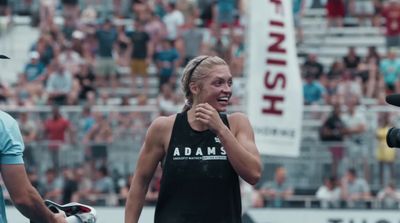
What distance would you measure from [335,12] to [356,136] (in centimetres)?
648

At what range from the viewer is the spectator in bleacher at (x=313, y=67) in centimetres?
2145

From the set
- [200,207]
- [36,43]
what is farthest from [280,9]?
[36,43]

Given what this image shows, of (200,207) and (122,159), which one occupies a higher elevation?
(200,207)

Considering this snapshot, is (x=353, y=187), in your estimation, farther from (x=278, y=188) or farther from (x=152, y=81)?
(x=152, y=81)

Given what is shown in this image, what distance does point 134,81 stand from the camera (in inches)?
901

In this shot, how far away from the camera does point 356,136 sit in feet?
61.2

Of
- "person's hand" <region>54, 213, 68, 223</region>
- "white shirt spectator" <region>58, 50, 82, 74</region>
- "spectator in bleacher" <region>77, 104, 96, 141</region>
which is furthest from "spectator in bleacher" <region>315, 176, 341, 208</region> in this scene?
"person's hand" <region>54, 213, 68, 223</region>

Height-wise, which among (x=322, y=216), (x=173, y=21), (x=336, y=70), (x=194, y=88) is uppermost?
(x=194, y=88)

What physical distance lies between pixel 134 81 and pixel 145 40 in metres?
0.75

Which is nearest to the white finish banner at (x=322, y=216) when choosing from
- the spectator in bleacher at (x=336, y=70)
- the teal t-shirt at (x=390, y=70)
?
the teal t-shirt at (x=390, y=70)

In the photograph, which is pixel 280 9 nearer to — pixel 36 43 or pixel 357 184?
pixel 357 184

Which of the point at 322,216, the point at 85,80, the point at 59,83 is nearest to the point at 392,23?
the point at 85,80

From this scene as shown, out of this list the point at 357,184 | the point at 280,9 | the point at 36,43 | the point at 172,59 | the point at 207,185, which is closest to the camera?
the point at 207,185

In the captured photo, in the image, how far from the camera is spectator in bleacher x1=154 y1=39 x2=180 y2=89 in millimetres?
21938
